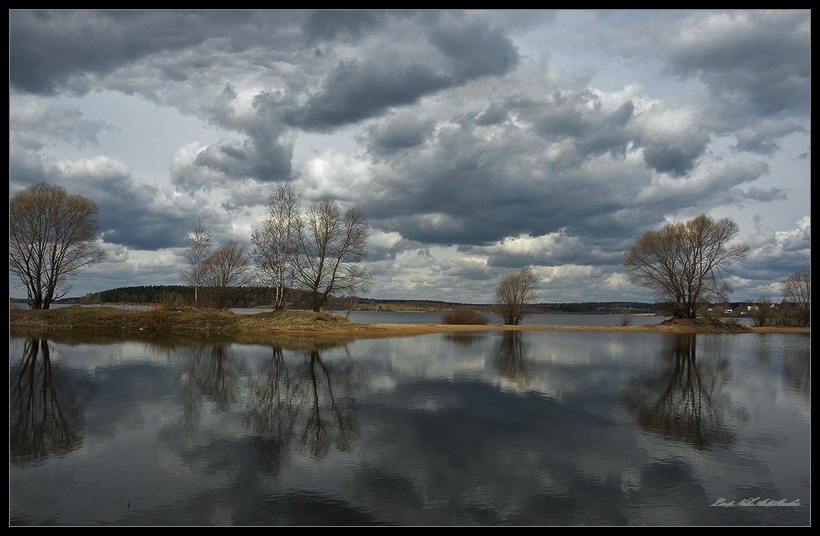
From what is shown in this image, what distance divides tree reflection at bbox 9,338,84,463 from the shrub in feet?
132

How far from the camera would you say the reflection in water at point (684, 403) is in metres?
9.27

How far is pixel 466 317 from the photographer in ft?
173

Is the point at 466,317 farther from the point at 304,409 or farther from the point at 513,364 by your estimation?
the point at 304,409

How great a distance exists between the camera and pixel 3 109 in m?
4.52

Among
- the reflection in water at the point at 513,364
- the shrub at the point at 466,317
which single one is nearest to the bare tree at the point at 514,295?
the shrub at the point at 466,317

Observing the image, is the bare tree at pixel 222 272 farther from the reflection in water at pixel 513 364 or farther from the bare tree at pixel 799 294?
the bare tree at pixel 799 294

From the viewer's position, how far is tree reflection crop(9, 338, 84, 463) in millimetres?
8070

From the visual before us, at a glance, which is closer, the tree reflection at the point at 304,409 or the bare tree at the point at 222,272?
the tree reflection at the point at 304,409

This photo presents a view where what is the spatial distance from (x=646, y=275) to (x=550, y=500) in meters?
50.3

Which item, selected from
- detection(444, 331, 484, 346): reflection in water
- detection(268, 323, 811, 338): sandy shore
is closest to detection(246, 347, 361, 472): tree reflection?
detection(444, 331, 484, 346): reflection in water

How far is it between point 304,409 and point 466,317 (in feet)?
140

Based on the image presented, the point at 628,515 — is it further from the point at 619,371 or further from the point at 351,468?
the point at 619,371

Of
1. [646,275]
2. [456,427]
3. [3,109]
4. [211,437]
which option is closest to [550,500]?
[456,427]

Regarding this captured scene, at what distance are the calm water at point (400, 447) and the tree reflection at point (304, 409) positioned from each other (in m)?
0.07
